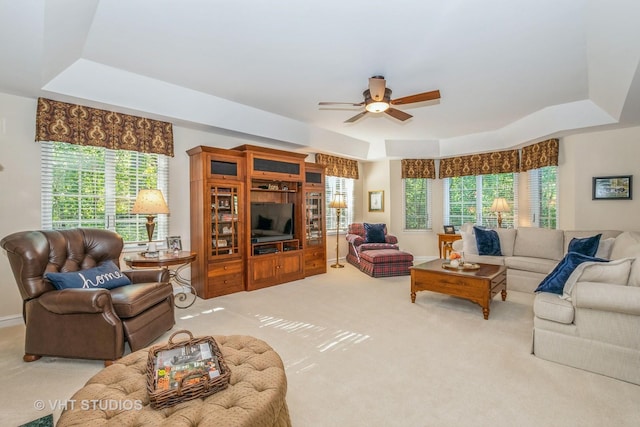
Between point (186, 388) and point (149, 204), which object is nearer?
point (186, 388)

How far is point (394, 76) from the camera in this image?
144 inches

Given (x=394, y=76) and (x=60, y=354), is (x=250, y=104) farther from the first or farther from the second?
(x=60, y=354)

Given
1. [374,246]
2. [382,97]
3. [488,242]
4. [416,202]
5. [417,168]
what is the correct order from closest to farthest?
[382,97]
[488,242]
[374,246]
[417,168]
[416,202]

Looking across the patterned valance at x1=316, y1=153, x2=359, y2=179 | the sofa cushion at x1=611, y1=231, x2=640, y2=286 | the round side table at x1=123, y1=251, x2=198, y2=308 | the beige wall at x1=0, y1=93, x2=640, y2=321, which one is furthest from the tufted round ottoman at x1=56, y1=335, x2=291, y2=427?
the patterned valance at x1=316, y1=153, x2=359, y2=179

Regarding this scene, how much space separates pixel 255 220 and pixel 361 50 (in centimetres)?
300

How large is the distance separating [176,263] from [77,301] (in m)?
1.22

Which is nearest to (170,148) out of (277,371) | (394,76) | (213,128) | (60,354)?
(213,128)

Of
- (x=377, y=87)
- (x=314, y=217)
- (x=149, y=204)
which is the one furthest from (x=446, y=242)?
(x=149, y=204)

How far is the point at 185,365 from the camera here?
5.21 feet

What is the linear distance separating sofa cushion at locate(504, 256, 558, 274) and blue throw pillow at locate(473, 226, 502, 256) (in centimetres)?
27

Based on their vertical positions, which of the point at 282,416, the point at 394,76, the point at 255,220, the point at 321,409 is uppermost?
the point at 394,76

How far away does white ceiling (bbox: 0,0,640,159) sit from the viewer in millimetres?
2449

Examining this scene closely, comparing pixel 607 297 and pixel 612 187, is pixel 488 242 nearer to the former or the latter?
pixel 612 187

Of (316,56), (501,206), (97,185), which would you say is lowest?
(501,206)
